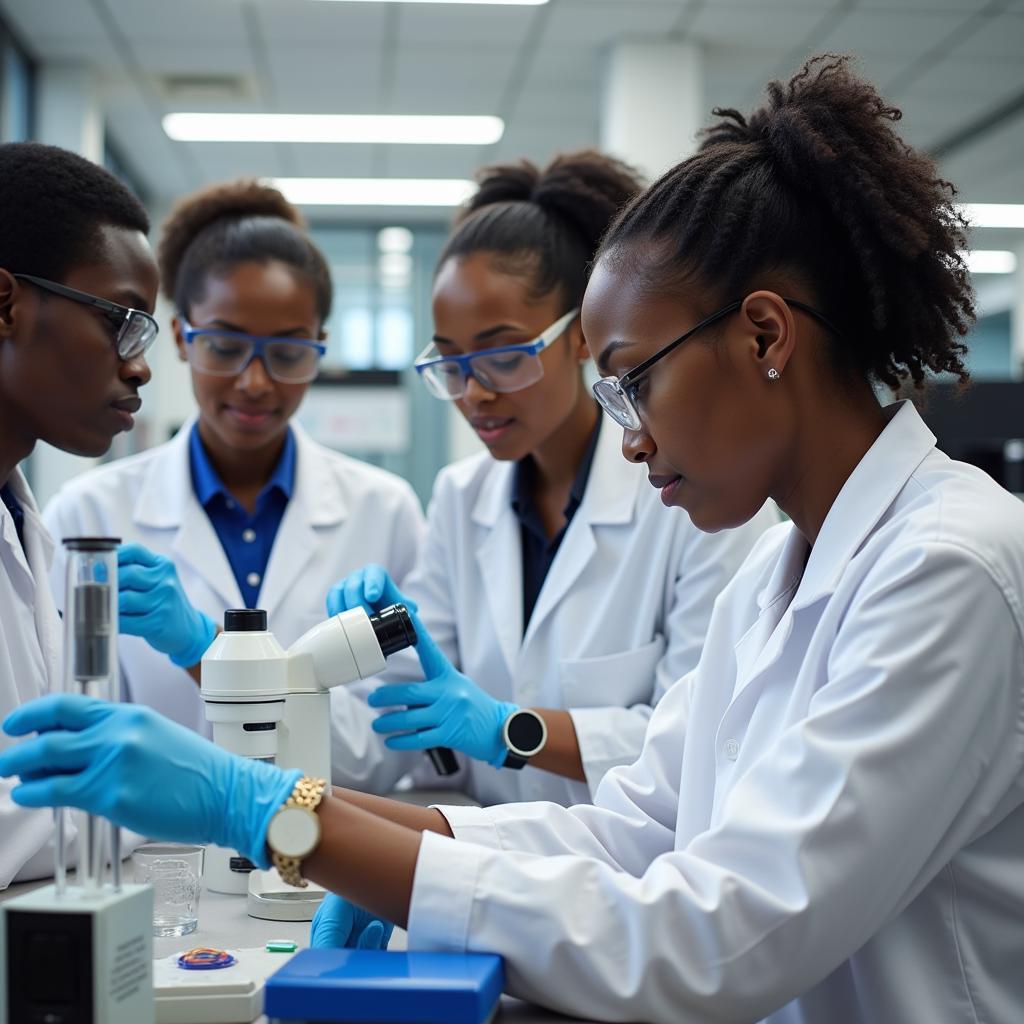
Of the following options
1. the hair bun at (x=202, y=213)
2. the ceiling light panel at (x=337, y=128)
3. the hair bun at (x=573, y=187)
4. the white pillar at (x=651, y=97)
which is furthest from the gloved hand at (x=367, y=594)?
the ceiling light panel at (x=337, y=128)

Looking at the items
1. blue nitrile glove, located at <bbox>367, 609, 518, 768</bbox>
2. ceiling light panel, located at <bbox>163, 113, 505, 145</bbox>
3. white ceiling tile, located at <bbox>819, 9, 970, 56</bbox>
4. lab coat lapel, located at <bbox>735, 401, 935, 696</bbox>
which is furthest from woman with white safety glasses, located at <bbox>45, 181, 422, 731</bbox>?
ceiling light panel, located at <bbox>163, 113, 505, 145</bbox>

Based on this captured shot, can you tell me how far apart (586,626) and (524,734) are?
27 centimetres

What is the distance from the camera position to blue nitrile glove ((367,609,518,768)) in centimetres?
180

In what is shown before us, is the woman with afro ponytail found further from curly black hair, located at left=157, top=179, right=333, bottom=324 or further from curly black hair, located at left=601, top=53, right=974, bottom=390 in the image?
curly black hair, located at left=157, top=179, right=333, bottom=324

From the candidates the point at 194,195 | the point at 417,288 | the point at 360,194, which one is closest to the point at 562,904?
the point at 194,195

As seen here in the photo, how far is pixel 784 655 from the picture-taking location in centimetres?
122

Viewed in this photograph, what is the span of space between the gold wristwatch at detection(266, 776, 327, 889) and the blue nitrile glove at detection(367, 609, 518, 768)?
0.78 m

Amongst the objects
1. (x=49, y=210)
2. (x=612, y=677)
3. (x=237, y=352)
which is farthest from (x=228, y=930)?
(x=237, y=352)

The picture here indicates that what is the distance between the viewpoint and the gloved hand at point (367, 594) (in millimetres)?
1724

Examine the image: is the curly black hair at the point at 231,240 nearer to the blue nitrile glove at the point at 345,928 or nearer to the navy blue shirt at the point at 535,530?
the navy blue shirt at the point at 535,530

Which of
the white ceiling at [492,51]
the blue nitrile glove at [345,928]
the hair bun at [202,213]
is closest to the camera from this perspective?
the blue nitrile glove at [345,928]

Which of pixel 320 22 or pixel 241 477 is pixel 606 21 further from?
pixel 241 477

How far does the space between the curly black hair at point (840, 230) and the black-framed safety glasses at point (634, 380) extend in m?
0.02

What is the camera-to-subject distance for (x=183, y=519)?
2.28 meters
